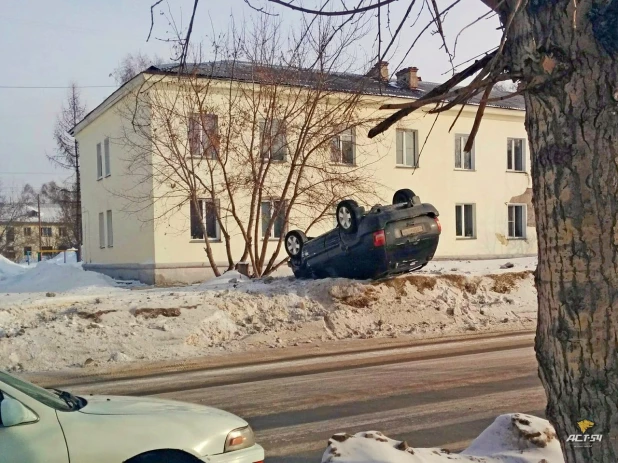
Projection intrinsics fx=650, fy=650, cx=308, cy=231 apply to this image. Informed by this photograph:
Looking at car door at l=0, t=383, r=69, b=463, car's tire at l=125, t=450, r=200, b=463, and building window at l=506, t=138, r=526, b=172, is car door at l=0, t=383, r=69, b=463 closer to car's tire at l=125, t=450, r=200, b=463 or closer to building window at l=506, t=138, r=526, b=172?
car's tire at l=125, t=450, r=200, b=463

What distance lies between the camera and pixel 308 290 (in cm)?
1361

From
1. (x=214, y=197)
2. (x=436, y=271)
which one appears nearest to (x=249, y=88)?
(x=214, y=197)

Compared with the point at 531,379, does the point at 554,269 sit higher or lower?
higher

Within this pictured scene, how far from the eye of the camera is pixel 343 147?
805 inches

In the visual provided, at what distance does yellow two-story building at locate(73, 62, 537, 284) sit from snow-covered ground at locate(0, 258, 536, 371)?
3.58m

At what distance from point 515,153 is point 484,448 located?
1099 inches

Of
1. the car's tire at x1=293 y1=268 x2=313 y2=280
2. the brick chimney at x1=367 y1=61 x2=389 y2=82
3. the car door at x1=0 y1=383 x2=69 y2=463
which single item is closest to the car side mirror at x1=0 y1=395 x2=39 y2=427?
the car door at x1=0 y1=383 x2=69 y2=463

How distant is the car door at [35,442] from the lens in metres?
3.30

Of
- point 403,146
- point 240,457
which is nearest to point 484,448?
point 240,457

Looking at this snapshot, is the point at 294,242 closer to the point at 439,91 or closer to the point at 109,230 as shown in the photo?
the point at 439,91

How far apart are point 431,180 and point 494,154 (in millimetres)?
3819

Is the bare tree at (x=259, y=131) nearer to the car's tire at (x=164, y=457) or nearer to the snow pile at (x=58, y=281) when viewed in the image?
the snow pile at (x=58, y=281)

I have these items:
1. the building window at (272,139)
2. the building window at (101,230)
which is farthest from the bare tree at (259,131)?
the building window at (101,230)

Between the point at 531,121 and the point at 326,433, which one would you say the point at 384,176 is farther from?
the point at 531,121
